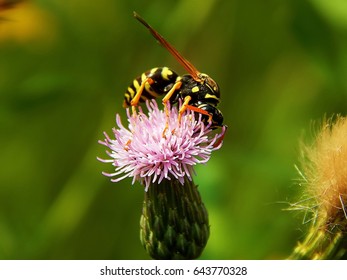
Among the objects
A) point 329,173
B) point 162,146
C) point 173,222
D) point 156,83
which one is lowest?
point 173,222

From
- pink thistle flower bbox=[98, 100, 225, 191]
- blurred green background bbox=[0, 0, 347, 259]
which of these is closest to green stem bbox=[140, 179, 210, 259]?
pink thistle flower bbox=[98, 100, 225, 191]

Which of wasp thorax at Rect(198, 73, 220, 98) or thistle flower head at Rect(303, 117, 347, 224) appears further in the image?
wasp thorax at Rect(198, 73, 220, 98)

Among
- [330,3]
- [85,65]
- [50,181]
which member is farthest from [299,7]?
[50,181]

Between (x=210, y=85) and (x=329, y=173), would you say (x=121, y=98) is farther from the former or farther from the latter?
(x=329, y=173)

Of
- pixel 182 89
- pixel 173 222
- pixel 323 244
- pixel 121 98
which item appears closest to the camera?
pixel 323 244

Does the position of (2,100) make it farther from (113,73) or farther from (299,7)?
(299,7)

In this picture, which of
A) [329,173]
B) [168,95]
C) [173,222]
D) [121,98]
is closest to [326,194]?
[329,173]

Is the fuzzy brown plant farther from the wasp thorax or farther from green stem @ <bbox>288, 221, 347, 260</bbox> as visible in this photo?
the wasp thorax
